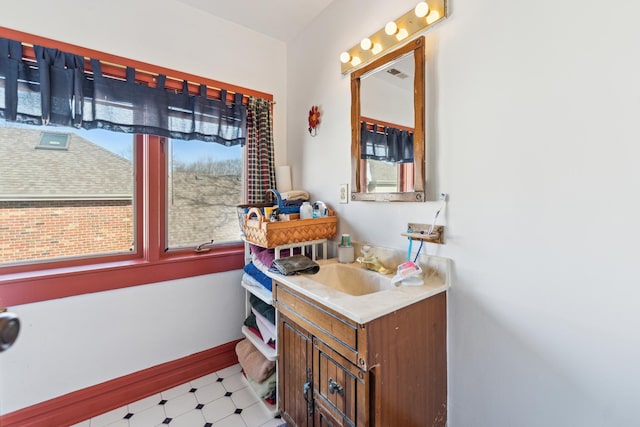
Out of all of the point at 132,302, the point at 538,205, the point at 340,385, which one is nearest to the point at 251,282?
the point at 132,302

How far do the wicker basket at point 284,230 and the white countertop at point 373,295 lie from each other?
0.25m

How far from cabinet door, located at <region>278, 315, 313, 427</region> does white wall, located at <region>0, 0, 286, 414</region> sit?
0.76 meters

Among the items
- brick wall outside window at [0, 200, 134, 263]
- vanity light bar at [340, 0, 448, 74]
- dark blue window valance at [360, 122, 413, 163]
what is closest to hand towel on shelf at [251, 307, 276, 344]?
brick wall outside window at [0, 200, 134, 263]

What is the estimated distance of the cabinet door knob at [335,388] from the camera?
104cm

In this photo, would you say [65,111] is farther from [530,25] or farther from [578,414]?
[578,414]

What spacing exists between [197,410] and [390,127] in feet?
6.30

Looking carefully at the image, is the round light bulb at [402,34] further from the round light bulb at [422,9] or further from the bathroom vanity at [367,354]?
the bathroom vanity at [367,354]

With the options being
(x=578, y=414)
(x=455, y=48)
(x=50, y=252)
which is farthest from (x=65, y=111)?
(x=578, y=414)

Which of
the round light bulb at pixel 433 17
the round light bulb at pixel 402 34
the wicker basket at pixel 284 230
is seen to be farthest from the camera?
the wicker basket at pixel 284 230

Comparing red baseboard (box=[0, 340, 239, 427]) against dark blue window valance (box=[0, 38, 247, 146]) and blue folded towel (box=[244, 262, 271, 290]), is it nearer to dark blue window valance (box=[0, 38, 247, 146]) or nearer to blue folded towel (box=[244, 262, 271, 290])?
blue folded towel (box=[244, 262, 271, 290])

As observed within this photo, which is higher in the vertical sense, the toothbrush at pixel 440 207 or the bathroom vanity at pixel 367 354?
the toothbrush at pixel 440 207

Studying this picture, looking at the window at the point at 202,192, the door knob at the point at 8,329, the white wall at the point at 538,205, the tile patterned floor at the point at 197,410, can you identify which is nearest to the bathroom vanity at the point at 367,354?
the white wall at the point at 538,205

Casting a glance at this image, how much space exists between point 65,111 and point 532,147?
218 centimetres

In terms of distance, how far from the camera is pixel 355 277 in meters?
1.51
